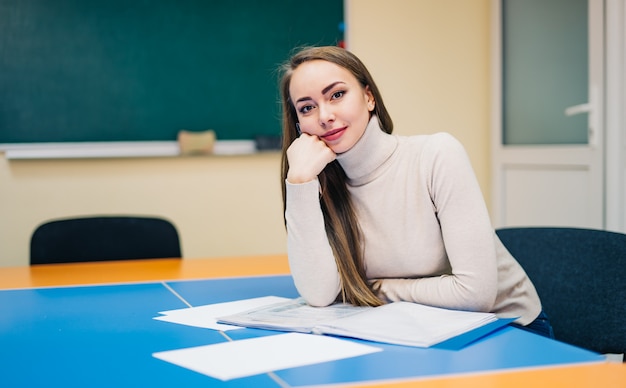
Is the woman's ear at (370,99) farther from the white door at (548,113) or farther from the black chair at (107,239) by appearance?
the white door at (548,113)

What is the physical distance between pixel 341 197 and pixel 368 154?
0.13 meters

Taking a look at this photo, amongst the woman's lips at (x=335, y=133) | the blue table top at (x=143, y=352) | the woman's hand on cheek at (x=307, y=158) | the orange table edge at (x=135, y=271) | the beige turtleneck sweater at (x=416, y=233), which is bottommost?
the orange table edge at (x=135, y=271)

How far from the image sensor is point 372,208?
1.71 meters

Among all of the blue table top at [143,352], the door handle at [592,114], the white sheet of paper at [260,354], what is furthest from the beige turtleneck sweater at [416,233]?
the door handle at [592,114]

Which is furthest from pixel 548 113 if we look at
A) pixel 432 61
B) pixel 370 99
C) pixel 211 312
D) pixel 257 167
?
pixel 211 312

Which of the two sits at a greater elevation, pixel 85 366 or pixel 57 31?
pixel 57 31

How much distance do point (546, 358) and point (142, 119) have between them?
2.75 meters

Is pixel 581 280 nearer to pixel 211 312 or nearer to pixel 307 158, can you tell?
pixel 307 158

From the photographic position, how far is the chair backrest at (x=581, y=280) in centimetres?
168

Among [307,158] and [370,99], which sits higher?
[370,99]

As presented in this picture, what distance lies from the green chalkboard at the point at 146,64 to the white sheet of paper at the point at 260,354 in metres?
Result: 2.45

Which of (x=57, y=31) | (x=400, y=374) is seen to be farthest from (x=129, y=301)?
(x=57, y=31)

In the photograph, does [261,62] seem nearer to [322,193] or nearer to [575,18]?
[575,18]

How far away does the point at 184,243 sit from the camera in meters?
3.67
